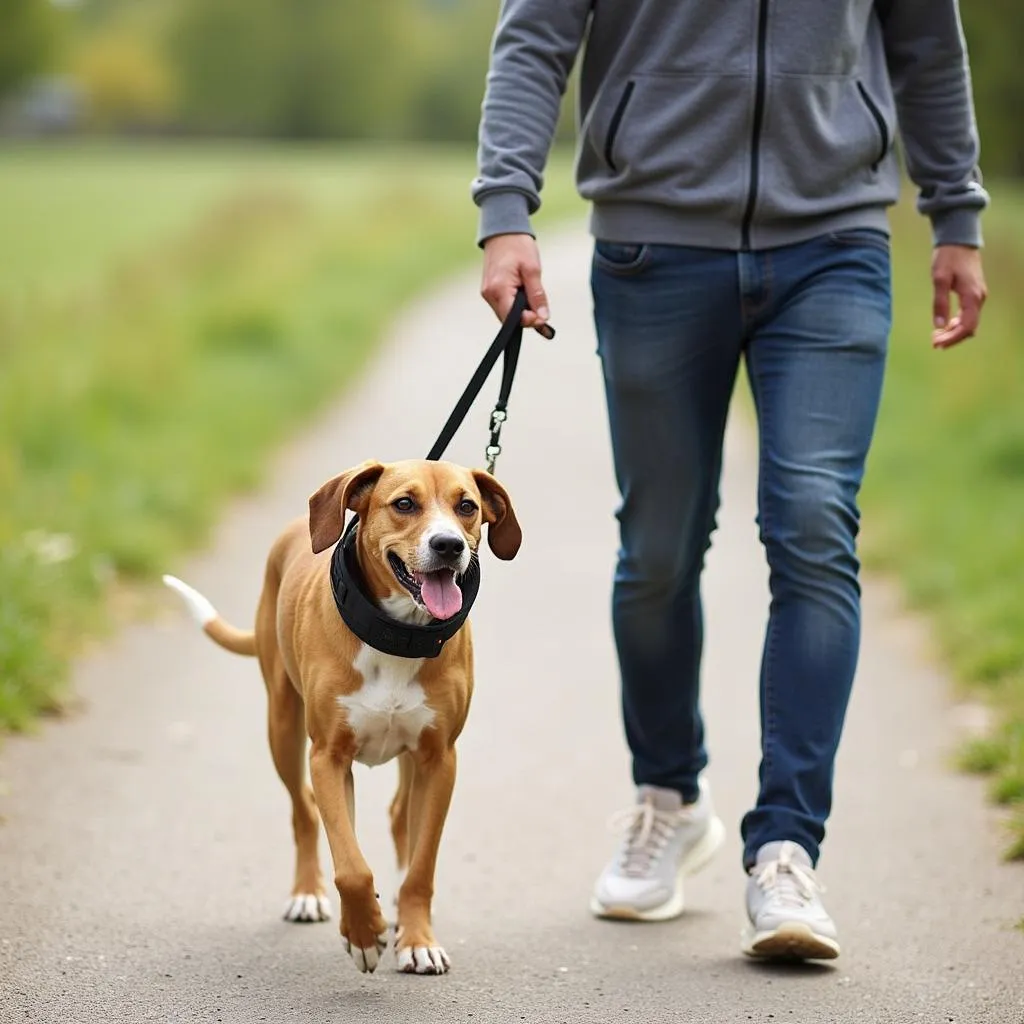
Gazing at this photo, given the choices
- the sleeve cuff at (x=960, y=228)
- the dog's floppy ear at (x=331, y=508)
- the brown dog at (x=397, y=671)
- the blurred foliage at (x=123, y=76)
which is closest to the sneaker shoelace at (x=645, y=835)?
the brown dog at (x=397, y=671)

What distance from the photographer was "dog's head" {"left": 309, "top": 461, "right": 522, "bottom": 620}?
11.8 feet

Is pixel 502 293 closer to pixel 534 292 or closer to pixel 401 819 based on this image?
pixel 534 292

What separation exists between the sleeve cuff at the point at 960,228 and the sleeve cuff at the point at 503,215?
1057 mm

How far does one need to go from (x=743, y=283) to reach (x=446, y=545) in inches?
37.5

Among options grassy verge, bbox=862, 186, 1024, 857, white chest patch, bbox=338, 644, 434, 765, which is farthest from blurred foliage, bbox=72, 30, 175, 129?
white chest patch, bbox=338, 644, 434, 765

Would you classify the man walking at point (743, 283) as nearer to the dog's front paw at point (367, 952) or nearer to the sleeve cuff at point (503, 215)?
the sleeve cuff at point (503, 215)

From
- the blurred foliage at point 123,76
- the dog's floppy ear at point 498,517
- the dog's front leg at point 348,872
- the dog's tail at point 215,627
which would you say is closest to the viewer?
the dog's front leg at point 348,872

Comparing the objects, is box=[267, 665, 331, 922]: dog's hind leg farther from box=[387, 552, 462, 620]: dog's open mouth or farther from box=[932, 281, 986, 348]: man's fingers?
box=[932, 281, 986, 348]: man's fingers

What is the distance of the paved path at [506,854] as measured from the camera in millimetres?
3631

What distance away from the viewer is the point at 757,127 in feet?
13.2

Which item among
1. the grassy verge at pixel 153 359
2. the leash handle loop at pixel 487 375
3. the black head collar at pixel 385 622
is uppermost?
the leash handle loop at pixel 487 375

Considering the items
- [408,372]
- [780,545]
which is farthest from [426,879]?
[408,372]

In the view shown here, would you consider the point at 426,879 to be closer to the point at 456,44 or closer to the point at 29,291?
the point at 29,291

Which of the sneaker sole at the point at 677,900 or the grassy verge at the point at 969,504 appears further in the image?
the grassy verge at the point at 969,504
